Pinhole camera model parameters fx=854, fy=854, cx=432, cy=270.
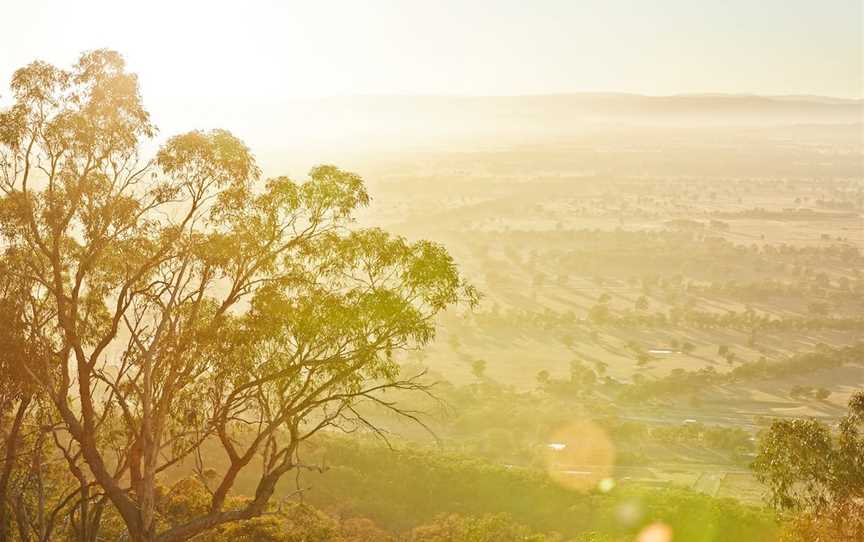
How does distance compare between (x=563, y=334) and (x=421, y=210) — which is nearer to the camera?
(x=563, y=334)

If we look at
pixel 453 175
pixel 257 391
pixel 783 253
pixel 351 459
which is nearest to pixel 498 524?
pixel 351 459

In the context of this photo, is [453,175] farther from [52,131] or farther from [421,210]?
[52,131]

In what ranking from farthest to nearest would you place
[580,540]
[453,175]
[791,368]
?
1. [453,175]
2. [791,368]
3. [580,540]

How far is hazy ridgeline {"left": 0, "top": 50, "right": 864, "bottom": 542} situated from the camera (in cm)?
1259

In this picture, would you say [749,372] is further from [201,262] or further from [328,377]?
[201,262]

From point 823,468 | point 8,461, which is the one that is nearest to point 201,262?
point 8,461

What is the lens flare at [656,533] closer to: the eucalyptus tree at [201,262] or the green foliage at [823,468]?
the green foliage at [823,468]

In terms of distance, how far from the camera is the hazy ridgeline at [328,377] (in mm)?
12594

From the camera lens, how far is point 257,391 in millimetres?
13344

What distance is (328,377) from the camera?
1537cm

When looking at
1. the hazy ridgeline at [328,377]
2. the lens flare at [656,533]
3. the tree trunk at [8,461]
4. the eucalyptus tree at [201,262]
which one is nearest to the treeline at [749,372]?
the hazy ridgeline at [328,377]

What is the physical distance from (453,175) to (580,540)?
168974mm

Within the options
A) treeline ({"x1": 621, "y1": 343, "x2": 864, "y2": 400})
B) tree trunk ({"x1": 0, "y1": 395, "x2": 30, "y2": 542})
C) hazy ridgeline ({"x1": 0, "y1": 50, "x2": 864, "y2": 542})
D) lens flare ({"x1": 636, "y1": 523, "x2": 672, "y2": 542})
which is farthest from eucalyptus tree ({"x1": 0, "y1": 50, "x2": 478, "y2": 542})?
treeline ({"x1": 621, "y1": 343, "x2": 864, "y2": 400})

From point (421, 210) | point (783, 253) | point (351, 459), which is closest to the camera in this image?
point (351, 459)
